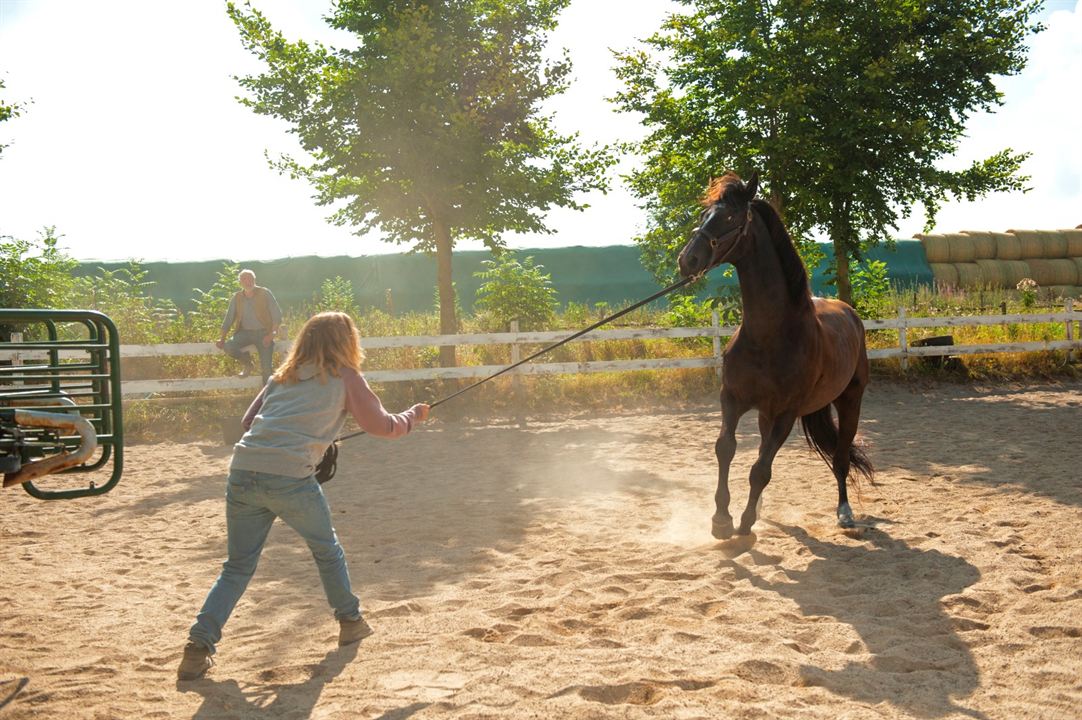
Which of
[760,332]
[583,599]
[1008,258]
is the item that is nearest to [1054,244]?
[1008,258]

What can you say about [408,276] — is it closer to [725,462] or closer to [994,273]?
[994,273]

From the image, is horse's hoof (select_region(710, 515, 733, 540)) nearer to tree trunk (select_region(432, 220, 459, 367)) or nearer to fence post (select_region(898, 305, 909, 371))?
tree trunk (select_region(432, 220, 459, 367))

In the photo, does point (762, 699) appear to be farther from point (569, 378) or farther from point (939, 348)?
point (939, 348)

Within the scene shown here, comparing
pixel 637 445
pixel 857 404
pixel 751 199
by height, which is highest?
pixel 751 199

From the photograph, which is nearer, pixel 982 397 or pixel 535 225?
pixel 982 397

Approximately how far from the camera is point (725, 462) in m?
5.89

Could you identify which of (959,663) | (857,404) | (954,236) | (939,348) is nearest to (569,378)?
(939,348)

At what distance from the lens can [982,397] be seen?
13562 millimetres

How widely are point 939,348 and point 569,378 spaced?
Result: 21.0 ft

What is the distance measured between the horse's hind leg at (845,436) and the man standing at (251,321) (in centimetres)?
769

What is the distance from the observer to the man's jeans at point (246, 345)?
1183 cm

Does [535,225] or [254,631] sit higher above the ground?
[535,225]

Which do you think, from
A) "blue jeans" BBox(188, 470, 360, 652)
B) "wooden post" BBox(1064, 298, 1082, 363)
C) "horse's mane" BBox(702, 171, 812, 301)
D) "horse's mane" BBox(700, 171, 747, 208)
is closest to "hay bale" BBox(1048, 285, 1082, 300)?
"wooden post" BBox(1064, 298, 1082, 363)

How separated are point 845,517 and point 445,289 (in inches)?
398
